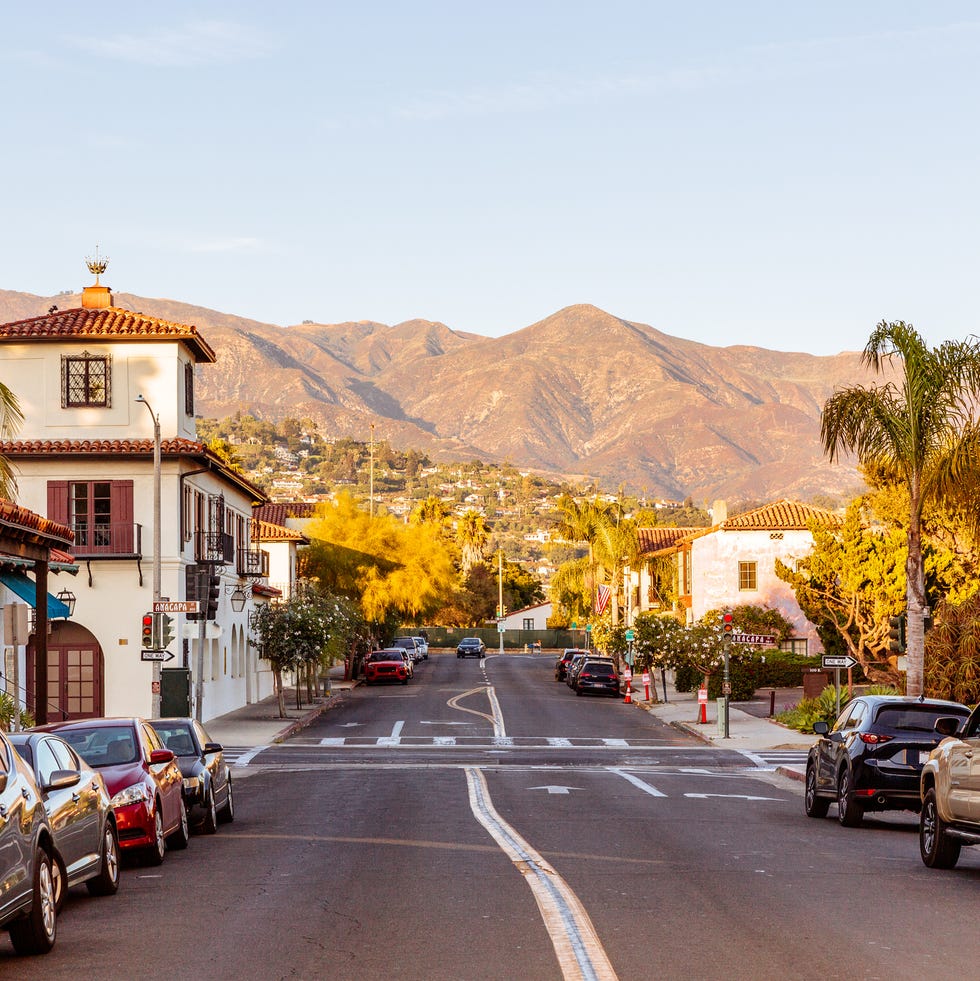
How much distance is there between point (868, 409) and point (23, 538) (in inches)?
620

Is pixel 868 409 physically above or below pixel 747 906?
above

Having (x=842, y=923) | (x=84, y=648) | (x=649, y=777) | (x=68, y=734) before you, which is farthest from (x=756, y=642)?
(x=842, y=923)

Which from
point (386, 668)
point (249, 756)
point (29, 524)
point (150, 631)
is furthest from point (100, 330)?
Result: point (386, 668)

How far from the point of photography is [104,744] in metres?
16.0

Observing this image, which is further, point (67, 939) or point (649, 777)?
point (649, 777)

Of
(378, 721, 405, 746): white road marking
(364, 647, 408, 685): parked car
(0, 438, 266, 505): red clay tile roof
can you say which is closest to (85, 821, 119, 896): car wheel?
(378, 721, 405, 746): white road marking

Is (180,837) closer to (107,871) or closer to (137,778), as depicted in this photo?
(137,778)

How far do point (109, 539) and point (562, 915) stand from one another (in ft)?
116

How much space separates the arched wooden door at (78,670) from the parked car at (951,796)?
108ft

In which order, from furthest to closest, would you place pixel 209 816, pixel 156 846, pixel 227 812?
Result: 1. pixel 227 812
2. pixel 209 816
3. pixel 156 846

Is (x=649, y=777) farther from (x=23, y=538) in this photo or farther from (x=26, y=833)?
(x=26, y=833)

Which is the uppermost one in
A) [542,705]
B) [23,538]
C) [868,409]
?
[868,409]

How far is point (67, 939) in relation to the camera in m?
11.0

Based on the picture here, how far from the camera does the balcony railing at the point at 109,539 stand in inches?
1745
